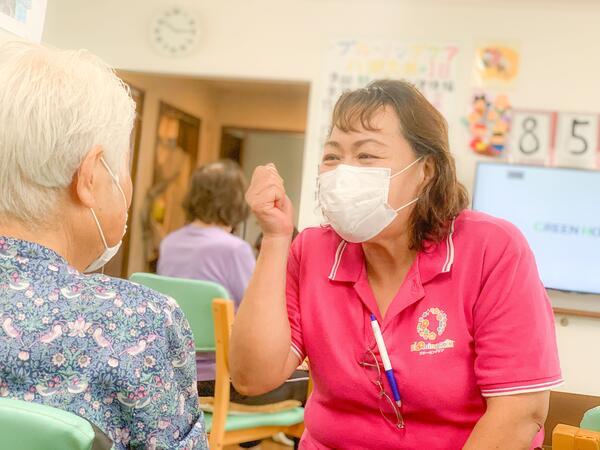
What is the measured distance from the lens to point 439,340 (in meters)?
1.15

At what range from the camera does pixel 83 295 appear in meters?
0.80

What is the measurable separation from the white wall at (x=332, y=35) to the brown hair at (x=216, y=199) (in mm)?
1217

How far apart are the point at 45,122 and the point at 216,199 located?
6.42 ft

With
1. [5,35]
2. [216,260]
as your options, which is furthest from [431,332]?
[216,260]

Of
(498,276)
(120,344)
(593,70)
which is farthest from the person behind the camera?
(593,70)

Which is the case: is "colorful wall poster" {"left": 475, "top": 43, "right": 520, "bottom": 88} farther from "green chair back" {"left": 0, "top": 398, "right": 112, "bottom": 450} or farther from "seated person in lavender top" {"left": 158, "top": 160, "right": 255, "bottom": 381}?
"green chair back" {"left": 0, "top": 398, "right": 112, "bottom": 450}

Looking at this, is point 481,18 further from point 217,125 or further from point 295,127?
point 217,125

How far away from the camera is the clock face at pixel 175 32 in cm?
Answer: 413

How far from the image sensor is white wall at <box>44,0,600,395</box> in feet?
12.6

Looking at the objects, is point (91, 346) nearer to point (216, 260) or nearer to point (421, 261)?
point (421, 261)

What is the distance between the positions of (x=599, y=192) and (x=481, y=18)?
1.16 m

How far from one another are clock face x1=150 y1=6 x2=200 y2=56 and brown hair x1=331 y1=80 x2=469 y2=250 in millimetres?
3070

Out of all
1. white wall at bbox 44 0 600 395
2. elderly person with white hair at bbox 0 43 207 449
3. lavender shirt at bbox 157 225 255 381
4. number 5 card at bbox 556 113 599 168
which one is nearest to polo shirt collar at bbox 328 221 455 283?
elderly person with white hair at bbox 0 43 207 449

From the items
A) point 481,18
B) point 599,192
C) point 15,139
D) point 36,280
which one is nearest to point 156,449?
point 36,280
